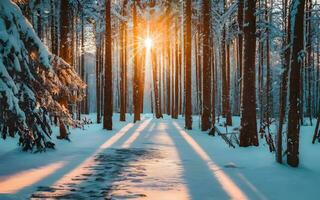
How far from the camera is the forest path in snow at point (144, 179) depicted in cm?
610

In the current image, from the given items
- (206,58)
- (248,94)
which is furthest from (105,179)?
(206,58)

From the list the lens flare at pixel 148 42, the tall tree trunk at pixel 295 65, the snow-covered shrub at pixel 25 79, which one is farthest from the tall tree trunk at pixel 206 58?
the lens flare at pixel 148 42

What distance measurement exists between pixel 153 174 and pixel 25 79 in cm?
349

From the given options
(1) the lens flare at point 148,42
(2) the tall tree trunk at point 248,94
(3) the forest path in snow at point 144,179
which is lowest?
(3) the forest path in snow at point 144,179

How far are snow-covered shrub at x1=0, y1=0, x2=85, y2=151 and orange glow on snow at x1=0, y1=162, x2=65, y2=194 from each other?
2.36 ft

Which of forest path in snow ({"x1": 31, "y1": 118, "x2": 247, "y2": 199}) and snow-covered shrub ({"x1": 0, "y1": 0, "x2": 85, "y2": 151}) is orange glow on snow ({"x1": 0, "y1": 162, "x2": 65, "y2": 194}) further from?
snow-covered shrub ({"x1": 0, "y1": 0, "x2": 85, "y2": 151})

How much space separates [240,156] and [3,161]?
5.98 metres

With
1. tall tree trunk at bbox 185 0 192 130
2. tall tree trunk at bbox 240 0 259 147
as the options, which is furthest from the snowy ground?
tall tree trunk at bbox 185 0 192 130

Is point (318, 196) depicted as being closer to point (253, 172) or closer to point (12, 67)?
point (253, 172)

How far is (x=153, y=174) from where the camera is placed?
790 cm

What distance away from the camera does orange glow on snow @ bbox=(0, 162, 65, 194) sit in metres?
6.34

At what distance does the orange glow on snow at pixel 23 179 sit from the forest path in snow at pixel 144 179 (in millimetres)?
411

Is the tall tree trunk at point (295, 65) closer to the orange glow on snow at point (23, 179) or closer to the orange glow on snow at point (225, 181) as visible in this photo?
the orange glow on snow at point (225, 181)

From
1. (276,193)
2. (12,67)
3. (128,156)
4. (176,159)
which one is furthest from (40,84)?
(276,193)
